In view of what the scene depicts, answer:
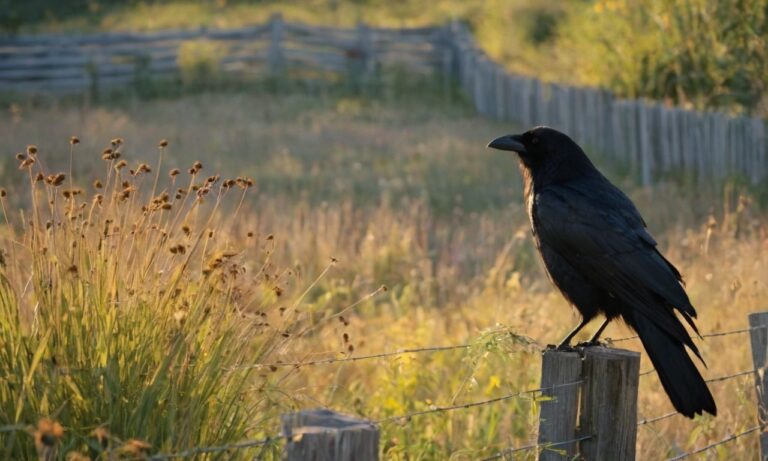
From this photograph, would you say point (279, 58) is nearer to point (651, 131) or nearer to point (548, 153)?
point (651, 131)

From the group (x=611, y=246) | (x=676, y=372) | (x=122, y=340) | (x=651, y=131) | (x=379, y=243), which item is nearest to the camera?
(x=122, y=340)

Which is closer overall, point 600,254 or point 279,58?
point 600,254

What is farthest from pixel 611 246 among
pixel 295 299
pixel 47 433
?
pixel 295 299

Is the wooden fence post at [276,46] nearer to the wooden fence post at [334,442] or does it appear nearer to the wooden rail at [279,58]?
the wooden rail at [279,58]

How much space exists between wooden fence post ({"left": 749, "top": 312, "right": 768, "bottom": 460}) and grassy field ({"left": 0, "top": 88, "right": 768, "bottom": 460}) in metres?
0.23

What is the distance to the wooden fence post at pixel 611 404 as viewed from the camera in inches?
143

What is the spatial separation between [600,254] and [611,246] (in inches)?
2.1

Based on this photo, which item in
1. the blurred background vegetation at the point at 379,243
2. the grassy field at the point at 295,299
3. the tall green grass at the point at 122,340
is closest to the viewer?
the tall green grass at the point at 122,340

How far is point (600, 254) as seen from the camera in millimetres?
4582

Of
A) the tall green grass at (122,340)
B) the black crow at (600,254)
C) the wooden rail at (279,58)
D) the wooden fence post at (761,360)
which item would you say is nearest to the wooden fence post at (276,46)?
the wooden rail at (279,58)

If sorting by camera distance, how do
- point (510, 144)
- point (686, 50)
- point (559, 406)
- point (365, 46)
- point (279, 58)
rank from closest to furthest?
point (559, 406), point (510, 144), point (686, 50), point (279, 58), point (365, 46)

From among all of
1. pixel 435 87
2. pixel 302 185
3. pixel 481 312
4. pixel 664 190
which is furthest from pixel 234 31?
pixel 481 312

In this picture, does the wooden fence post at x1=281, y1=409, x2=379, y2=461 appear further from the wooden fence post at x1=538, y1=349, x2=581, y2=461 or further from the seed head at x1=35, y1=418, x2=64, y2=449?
the wooden fence post at x1=538, y1=349, x2=581, y2=461

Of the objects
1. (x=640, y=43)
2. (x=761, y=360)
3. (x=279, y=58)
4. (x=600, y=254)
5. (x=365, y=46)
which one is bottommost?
(x=279, y=58)
